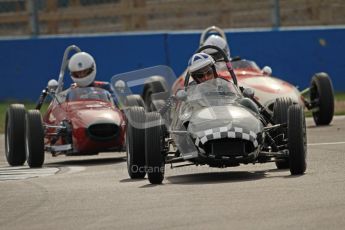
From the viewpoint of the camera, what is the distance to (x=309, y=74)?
2648 cm

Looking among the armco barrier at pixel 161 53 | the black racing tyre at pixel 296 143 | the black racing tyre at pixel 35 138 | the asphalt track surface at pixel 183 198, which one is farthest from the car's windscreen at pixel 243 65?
the black racing tyre at pixel 296 143

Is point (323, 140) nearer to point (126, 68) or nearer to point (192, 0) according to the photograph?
point (126, 68)

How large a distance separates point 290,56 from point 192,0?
565 centimetres

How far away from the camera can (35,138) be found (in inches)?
618

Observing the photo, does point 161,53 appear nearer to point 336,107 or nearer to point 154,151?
point 336,107

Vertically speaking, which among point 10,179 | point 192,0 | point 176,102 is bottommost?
point 10,179

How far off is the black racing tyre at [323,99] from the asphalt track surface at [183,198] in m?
4.87

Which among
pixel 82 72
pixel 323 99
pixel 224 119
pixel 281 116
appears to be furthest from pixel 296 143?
pixel 323 99

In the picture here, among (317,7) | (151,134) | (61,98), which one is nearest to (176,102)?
(151,134)

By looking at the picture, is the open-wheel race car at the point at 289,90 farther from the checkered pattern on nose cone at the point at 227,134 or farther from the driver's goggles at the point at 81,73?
the checkered pattern on nose cone at the point at 227,134

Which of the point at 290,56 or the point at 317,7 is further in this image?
the point at 317,7

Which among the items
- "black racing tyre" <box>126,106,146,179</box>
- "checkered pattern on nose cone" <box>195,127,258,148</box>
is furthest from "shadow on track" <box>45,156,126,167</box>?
"checkered pattern on nose cone" <box>195,127,258,148</box>

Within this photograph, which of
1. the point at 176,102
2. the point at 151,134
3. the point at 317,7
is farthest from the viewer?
the point at 317,7

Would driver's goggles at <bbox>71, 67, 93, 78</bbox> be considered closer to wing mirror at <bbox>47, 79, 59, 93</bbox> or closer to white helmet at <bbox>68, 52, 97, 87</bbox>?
white helmet at <bbox>68, 52, 97, 87</bbox>
